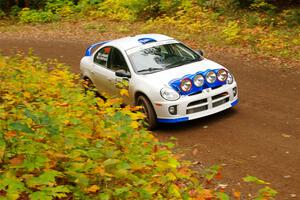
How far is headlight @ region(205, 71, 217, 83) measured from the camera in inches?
340

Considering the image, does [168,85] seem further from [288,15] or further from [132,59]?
[288,15]

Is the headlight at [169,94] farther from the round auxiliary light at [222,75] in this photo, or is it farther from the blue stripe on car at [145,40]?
the blue stripe on car at [145,40]

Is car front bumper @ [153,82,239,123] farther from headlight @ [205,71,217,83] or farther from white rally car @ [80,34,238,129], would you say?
headlight @ [205,71,217,83]

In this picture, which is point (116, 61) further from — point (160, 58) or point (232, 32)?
point (232, 32)

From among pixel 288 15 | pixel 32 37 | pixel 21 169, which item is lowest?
pixel 32 37

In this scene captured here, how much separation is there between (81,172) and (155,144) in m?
1.47

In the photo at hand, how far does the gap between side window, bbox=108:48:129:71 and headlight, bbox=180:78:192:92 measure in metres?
1.49

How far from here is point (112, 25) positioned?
20234 mm

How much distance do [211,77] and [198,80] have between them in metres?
0.34

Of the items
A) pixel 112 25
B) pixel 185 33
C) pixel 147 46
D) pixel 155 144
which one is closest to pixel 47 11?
pixel 112 25

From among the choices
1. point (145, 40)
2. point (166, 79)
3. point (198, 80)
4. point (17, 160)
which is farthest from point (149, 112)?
point (17, 160)

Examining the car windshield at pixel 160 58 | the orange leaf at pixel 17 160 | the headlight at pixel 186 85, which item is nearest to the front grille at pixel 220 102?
the headlight at pixel 186 85

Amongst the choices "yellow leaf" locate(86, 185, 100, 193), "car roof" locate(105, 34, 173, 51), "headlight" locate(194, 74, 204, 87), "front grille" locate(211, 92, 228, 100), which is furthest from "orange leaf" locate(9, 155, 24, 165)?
"car roof" locate(105, 34, 173, 51)

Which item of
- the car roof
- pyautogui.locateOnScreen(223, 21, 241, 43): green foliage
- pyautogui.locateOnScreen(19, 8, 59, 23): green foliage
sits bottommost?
pyautogui.locateOnScreen(19, 8, 59, 23): green foliage
